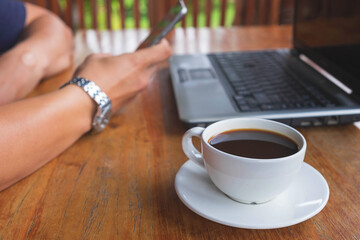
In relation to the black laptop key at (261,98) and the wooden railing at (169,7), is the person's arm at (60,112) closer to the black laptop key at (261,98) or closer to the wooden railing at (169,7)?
the black laptop key at (261,98)

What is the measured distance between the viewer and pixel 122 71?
2.31ft

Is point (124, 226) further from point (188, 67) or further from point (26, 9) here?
point (26, 9)

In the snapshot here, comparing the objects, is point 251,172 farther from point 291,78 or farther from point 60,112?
point 291,78

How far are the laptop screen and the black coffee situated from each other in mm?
314

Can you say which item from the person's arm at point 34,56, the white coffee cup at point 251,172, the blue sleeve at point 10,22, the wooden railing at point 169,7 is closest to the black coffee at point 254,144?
the white coffee cup at point 251,172

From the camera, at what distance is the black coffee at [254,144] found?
1.42ft

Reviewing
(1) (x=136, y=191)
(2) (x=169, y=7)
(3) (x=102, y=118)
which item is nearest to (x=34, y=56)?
(3) (x=102, y=118)

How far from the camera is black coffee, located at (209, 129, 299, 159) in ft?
1.42

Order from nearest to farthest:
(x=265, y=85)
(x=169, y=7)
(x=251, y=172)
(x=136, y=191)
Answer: (x=251, y=172), (x=136, y=191), (x=265, y=85), (x=169, y=7)

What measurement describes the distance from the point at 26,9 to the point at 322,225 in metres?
0.97

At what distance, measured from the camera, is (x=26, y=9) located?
107 centimetres

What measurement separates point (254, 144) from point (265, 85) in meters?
0.34

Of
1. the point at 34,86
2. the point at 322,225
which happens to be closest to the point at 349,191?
the point at 322,225

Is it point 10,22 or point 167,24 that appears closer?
point 167,24
